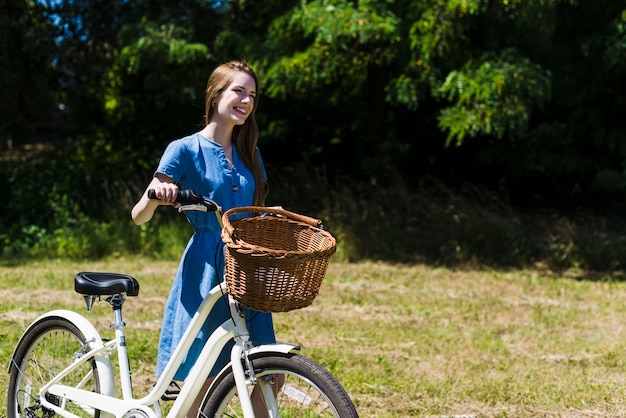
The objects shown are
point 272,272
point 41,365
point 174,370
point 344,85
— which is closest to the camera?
point 272,272

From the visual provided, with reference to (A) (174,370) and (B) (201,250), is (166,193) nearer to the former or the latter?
(B) (201,250)

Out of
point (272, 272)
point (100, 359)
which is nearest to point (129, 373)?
point (100, 359)

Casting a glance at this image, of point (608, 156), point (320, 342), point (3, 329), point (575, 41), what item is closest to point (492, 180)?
point (608, 156)

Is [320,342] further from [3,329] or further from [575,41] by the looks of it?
[575,41]

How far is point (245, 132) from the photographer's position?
3.28m

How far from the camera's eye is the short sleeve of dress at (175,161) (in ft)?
10.0

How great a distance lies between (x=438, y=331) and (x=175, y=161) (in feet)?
12.3

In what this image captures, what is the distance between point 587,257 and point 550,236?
86 cm

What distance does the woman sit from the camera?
122 inches

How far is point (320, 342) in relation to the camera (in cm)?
587

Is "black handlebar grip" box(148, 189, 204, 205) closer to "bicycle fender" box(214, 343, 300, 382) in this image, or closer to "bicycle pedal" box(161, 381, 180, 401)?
"bicycle fender" box(214, 343, 300, 382)

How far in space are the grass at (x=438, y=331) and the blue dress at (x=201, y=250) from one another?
1497 mm

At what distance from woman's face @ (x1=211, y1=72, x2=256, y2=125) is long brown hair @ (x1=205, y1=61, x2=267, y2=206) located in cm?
4

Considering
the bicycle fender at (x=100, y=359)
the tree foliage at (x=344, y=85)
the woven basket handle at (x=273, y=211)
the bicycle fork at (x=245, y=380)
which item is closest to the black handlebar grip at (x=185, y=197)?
the woven basket handle at (x=273, y=211)
